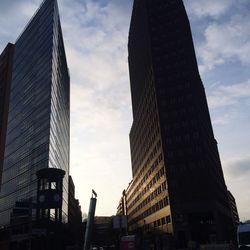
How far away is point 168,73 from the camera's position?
104938 mm

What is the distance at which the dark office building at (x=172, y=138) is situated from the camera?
3324 inches

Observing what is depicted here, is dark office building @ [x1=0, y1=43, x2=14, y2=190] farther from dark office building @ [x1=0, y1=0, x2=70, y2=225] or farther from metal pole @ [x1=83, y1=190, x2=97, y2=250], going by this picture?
dark office building @ [x1=0, y1=0, x2=70, y2=225]

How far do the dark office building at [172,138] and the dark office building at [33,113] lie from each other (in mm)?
30648

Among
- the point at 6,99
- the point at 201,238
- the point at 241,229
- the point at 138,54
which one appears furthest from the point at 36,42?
the point at 241,229

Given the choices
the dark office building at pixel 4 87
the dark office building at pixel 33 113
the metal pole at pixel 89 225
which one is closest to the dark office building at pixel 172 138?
the dark office building at pixel 33 113

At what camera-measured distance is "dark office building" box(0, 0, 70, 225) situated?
93.2 m

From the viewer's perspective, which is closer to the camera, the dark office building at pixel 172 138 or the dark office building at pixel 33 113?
the dark office building at pixel 172 138

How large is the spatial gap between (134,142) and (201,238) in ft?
246

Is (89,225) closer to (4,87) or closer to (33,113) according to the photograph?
(4,87)

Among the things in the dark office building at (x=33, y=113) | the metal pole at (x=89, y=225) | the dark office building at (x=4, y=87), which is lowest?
the metal pole at (x=89, y=225)

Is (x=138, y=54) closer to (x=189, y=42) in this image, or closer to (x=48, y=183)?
(x=189, y=42)

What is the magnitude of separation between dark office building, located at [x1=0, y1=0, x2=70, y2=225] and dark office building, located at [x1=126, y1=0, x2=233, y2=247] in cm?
3065

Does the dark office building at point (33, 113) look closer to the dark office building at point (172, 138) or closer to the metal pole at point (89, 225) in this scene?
the dark office building at point (172, 138)

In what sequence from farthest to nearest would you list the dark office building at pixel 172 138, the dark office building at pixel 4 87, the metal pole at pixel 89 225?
the dark office building at pixel 172 138
the dark office building at pixel 4 87
the metal pole at pixel 89 225
